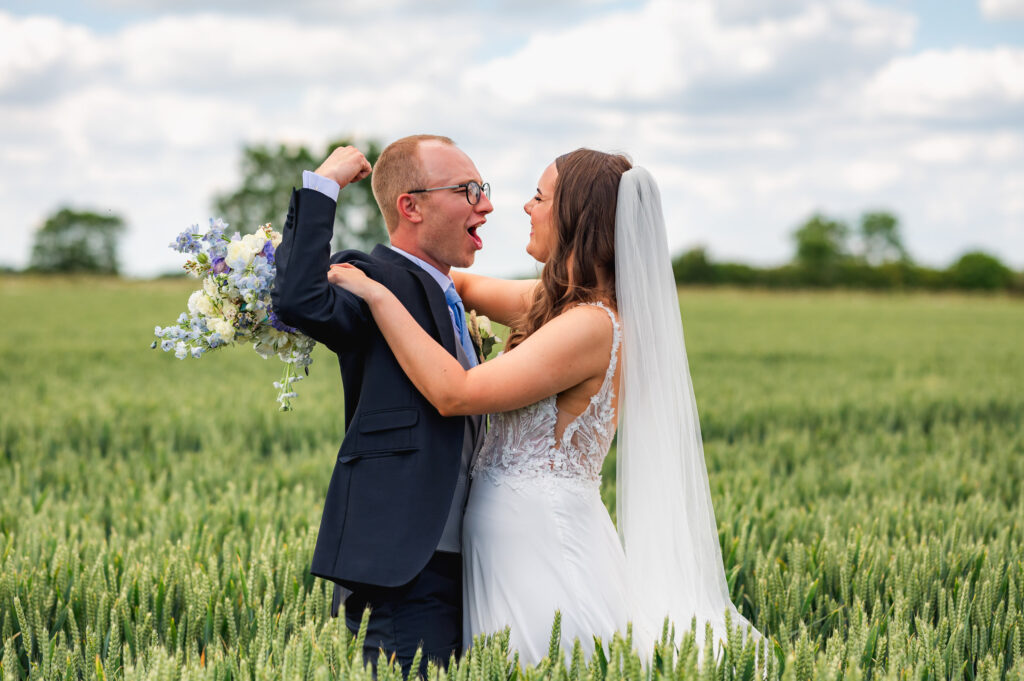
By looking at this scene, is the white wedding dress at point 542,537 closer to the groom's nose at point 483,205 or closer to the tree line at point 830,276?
the groom's nose at point 483,205

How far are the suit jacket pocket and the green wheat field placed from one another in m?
0.62

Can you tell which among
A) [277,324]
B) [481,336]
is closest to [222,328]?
[277,324]

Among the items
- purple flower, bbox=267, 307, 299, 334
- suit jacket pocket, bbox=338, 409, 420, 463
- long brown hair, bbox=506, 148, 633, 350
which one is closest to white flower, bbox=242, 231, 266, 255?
purple flower, bbox=267, 307, 299, 334

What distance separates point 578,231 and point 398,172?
2.34 feet

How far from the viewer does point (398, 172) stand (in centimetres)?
323

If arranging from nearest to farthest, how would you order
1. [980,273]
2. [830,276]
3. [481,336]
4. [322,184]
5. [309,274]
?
[309,274] < [322,184] < [481,336] < [830,276] < [980,273]

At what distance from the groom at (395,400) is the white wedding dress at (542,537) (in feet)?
0.46

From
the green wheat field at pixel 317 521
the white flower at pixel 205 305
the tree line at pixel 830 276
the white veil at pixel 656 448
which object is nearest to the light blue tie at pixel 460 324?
the white veil at pixel 656 448

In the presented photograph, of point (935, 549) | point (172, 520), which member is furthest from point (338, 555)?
point (935, 549)

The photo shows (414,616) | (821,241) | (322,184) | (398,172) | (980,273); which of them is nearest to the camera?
(322,184)

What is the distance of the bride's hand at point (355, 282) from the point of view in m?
2.96

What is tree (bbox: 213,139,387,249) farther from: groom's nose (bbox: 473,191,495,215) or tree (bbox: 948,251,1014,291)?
groom's nose (bbox: 473,191,495,215)

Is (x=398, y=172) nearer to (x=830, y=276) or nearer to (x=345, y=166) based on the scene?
(x=345, y=166)

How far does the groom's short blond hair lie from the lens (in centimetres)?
320
